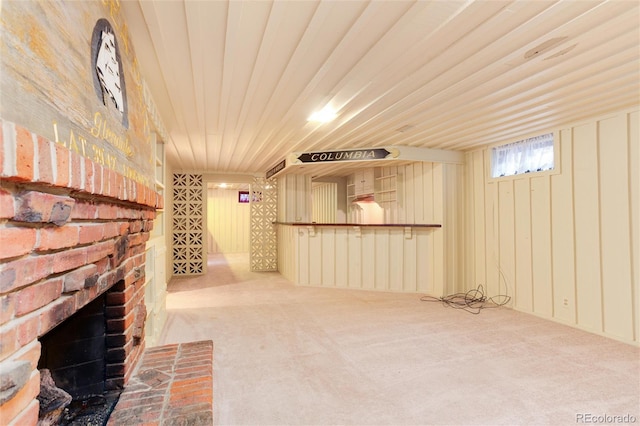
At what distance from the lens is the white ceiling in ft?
5.83

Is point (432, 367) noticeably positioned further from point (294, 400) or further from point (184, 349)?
point (184, 349)

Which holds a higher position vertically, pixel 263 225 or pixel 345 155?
pixel 345 155

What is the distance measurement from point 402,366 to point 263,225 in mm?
5592

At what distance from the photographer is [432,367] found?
2.64 metres

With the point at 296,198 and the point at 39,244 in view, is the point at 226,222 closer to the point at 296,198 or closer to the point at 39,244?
the point at 296,198

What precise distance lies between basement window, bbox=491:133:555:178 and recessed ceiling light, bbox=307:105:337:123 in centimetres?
277

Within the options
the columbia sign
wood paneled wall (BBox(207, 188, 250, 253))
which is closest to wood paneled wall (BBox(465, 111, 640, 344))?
the columbia sign

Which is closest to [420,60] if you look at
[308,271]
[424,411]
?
[424,411]

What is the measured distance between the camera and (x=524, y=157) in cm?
431

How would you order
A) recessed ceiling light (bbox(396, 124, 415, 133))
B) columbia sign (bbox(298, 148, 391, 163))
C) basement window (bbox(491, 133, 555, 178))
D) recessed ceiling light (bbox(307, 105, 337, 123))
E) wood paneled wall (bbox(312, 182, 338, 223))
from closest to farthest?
recessed ceiling light (bbox(307, 105, 337, 123)), recessed ceiling light (bbox(396, 124, 415, 133)), basement window (bbox(491, 133, 555, 178)), columbia sign (bbox(298, 148, 391, 163)), wood paneled wall (bbox(312, 182, 338, 223))

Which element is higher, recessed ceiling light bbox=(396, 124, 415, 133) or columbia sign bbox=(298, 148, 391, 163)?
recessed ceiling light bbox=(396, 124, 415, 133)

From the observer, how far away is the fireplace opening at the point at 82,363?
4.73 feet

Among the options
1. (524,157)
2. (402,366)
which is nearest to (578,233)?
(524,157)

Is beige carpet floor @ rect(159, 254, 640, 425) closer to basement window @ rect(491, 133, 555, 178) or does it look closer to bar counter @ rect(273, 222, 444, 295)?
bar counter @ rect(273, 222, 444, 295)
